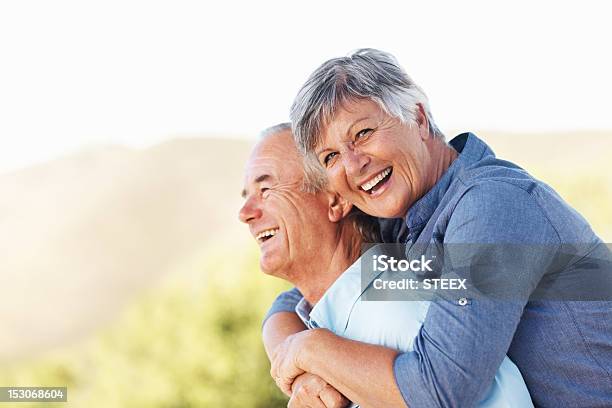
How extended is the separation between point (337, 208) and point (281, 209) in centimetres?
14

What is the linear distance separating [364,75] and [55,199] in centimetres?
1996

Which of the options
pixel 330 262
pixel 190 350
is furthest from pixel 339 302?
pixel 190 350

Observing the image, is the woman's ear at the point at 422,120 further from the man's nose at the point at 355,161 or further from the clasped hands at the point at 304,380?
the clasped hands at the point at 304,380

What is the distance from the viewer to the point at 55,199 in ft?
67.7

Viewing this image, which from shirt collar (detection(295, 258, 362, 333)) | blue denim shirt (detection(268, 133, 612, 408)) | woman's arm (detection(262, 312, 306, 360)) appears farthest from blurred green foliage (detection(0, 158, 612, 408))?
blue denim shirt (detection(268, 133, 612, 408))

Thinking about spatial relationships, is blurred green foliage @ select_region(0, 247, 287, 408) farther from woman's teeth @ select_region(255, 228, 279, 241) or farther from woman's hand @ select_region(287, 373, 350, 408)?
woman's hand @ select_region(287, 373, 350, 408)

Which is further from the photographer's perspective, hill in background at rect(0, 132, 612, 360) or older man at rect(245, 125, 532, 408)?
hill in background at rect(0, 132, 612, 360)

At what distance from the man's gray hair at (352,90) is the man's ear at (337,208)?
0.63 ft

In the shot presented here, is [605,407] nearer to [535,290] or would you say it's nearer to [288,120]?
[535,290]

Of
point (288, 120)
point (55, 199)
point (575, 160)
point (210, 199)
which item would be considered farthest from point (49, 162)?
point (288, 120)

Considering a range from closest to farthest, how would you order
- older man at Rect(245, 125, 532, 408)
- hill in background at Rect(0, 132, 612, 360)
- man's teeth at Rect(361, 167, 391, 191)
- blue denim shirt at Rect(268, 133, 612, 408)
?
blue denim shirt at Rect(268, 133, 612, 408), man's teeth at Rect(361, 167, 391, 191), older man at Rect(245, 125, 532, 408), hill in background at Rect(0, 132, 612, 360)

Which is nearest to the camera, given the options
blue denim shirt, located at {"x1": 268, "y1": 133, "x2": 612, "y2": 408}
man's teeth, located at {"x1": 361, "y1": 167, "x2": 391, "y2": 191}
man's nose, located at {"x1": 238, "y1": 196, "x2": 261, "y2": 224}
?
blue denim shirt, located at {"x1": 268, "y1": 133, "x2": 612, "y2": 408}

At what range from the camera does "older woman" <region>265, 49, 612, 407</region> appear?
1.45m

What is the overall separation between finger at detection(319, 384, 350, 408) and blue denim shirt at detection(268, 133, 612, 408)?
0.61ft
